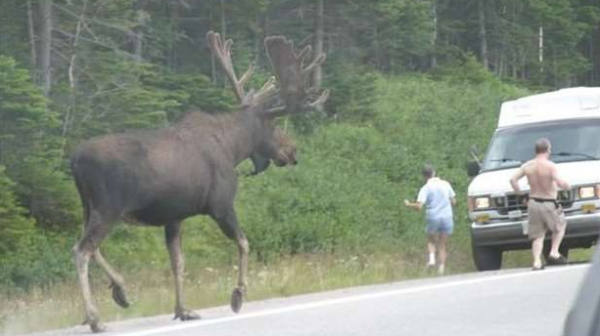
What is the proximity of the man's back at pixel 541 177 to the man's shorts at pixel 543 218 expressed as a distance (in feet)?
0.36

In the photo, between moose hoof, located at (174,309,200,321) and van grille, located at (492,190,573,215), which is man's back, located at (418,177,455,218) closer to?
van grille, located at (492,190,573,215)

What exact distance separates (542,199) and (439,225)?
2428 mm

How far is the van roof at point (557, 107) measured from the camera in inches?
763

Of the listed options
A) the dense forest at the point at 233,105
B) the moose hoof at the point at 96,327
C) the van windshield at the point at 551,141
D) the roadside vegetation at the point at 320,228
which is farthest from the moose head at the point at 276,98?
the van windshield at the point at 551,141

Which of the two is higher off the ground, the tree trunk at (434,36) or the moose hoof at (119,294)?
the tree trunk at (434,36)

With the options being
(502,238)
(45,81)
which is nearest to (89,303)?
(502,238)

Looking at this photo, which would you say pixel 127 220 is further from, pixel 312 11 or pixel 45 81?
pixel 312 11

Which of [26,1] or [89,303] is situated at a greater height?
[26,1]

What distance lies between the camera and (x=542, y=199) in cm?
1697

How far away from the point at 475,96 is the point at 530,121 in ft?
95.3

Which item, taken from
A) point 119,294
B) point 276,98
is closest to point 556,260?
point 276,98

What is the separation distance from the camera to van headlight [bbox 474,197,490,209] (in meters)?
18.0

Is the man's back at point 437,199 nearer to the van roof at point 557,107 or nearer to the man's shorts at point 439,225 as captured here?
the man's shorts at point 439,225

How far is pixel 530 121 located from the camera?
19453 millimetres
